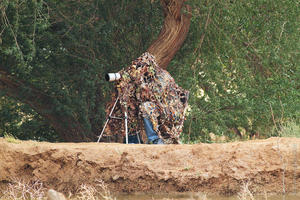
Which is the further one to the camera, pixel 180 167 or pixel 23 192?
pixel 180 167

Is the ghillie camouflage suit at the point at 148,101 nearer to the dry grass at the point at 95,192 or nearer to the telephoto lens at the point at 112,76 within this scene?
the telephoto lens at the point at 112,76

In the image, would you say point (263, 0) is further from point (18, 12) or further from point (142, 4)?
point (18, 12)

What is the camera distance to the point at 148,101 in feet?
25.9

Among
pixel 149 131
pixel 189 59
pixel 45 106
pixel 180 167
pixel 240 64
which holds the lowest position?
pixel 180 167

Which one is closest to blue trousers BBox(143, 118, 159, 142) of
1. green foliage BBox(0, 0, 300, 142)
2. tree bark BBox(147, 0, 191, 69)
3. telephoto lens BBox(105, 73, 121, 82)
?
telephoto lens BBox(105, 73, 121, 82)

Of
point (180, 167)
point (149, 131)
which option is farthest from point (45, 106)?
point (180, 167)

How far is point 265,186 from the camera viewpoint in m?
6.14

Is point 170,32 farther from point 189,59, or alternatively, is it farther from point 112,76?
point 112,76

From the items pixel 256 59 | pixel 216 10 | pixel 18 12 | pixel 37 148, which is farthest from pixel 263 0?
pixel 37 148

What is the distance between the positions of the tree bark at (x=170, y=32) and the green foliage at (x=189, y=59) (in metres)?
0.30

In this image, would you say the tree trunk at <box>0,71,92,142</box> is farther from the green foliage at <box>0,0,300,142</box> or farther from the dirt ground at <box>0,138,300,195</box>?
the dirt ground at <box>0,138,300,195</box>

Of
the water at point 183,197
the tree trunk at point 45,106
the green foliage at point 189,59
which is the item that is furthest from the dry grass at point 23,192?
the tree trunk at point 45,106

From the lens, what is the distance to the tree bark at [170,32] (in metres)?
10.2

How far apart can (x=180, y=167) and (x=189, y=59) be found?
498cm
